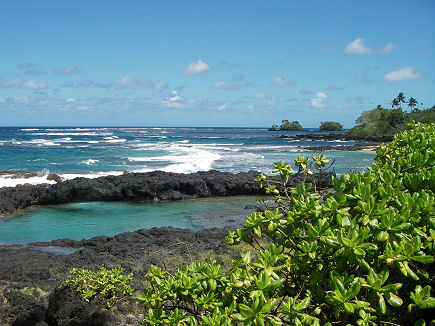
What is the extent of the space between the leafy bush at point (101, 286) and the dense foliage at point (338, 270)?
10.9ft

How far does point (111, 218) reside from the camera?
14.7 m

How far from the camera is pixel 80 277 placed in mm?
5734

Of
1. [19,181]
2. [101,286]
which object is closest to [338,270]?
[101,286]

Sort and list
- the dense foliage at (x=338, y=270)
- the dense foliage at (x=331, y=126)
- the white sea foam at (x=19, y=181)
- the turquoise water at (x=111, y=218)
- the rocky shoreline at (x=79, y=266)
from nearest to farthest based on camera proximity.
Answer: the dense foliage at (x=338, y=270) < the rocky shoreline at (x=79, y=266) < the turquoise water at (x=111, y=218) < the white sea foam at (x=19, y=181) < the dense foliage at (x=331, y=126)

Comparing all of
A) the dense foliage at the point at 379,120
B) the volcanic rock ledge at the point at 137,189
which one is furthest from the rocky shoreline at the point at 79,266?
the dense foliage at the point at 379,120

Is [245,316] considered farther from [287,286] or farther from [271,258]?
[287,286]

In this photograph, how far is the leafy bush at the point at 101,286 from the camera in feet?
18.6

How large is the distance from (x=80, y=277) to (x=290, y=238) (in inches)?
164

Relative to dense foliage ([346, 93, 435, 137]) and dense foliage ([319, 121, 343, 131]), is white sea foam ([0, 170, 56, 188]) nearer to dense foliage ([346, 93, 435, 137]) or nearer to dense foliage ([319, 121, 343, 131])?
dense foliage ([346, 93, 435, 137])

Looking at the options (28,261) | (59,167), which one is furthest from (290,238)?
(59,167)

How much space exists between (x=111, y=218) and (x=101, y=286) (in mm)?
9162

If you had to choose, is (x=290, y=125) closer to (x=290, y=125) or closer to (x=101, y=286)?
(x=290, y=125)

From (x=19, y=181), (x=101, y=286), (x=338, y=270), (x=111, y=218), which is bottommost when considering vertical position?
(x=111, y=218)

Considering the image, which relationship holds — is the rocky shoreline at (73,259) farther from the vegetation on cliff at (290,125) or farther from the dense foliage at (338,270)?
the vegetation on cliff at (290,125)
